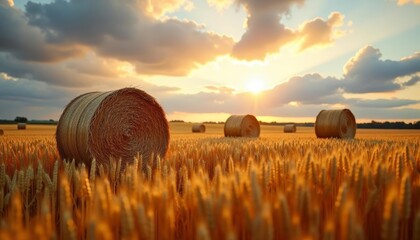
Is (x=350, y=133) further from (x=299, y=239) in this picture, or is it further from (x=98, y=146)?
Answer: (x=299, y=239)

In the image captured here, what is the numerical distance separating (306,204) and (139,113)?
16.8ft

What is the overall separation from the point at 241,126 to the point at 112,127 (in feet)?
43.4

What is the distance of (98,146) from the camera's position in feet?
17.1

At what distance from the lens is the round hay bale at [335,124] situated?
1581 cm

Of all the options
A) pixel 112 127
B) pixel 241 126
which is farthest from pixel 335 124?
pixel 112 127

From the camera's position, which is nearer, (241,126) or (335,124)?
(335,124)

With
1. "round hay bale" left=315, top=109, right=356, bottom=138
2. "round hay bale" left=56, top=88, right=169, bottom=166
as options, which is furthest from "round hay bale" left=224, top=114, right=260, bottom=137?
"round hay bale" left=56, top=88, right=169, bottom=166

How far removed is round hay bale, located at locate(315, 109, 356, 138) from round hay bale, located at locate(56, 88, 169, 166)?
11984 mm

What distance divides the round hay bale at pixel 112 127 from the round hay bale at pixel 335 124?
11984 mm

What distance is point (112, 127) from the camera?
5527 mm

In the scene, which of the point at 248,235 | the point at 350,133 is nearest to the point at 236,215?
the point at 248,235

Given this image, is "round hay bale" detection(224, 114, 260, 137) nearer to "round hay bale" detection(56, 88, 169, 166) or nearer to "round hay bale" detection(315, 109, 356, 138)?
"round hay bale" detection(315, 109, 356, 138)

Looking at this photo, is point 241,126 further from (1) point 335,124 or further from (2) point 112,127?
(2) point 112,127

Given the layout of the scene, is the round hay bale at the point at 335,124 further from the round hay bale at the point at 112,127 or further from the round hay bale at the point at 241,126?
the round hay bale at the point at 112,127
